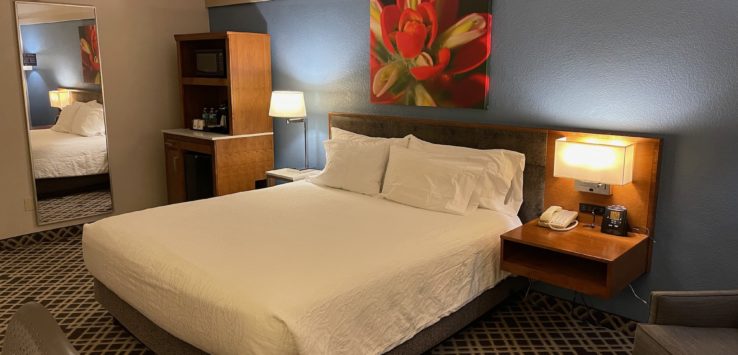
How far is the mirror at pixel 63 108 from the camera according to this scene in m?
4.54

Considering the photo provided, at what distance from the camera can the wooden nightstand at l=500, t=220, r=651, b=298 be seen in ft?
Result: 8.73

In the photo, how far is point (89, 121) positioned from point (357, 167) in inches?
104

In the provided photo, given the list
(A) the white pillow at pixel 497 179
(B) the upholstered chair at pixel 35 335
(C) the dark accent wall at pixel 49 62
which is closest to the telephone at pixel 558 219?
(A) the white pillow at pixel 497 179

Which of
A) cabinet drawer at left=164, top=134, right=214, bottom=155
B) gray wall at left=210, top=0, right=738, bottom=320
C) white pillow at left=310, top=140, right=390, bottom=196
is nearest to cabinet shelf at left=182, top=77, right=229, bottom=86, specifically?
cabinet drawer at left=164, top=134, right=214, bottom=155

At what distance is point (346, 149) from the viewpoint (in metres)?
3.98

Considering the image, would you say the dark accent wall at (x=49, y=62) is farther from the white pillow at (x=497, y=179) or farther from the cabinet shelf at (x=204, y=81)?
the white pillow at (x=497, y=179)

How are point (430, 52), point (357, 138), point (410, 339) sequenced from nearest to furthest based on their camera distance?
point (410, 339) → point (430, 52) → point (357, 138)

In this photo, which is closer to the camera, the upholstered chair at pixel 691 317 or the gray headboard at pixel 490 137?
the upholstered chair at pixel 691 317

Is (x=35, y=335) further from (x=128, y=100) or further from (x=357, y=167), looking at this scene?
(x=128, y=100)

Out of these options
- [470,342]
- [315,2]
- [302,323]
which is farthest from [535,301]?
A: [315,2]

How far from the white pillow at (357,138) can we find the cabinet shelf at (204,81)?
1.12m

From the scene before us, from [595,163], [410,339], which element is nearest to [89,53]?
[410,339]

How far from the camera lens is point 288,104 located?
179 inches

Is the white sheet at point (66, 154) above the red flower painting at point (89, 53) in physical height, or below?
below
